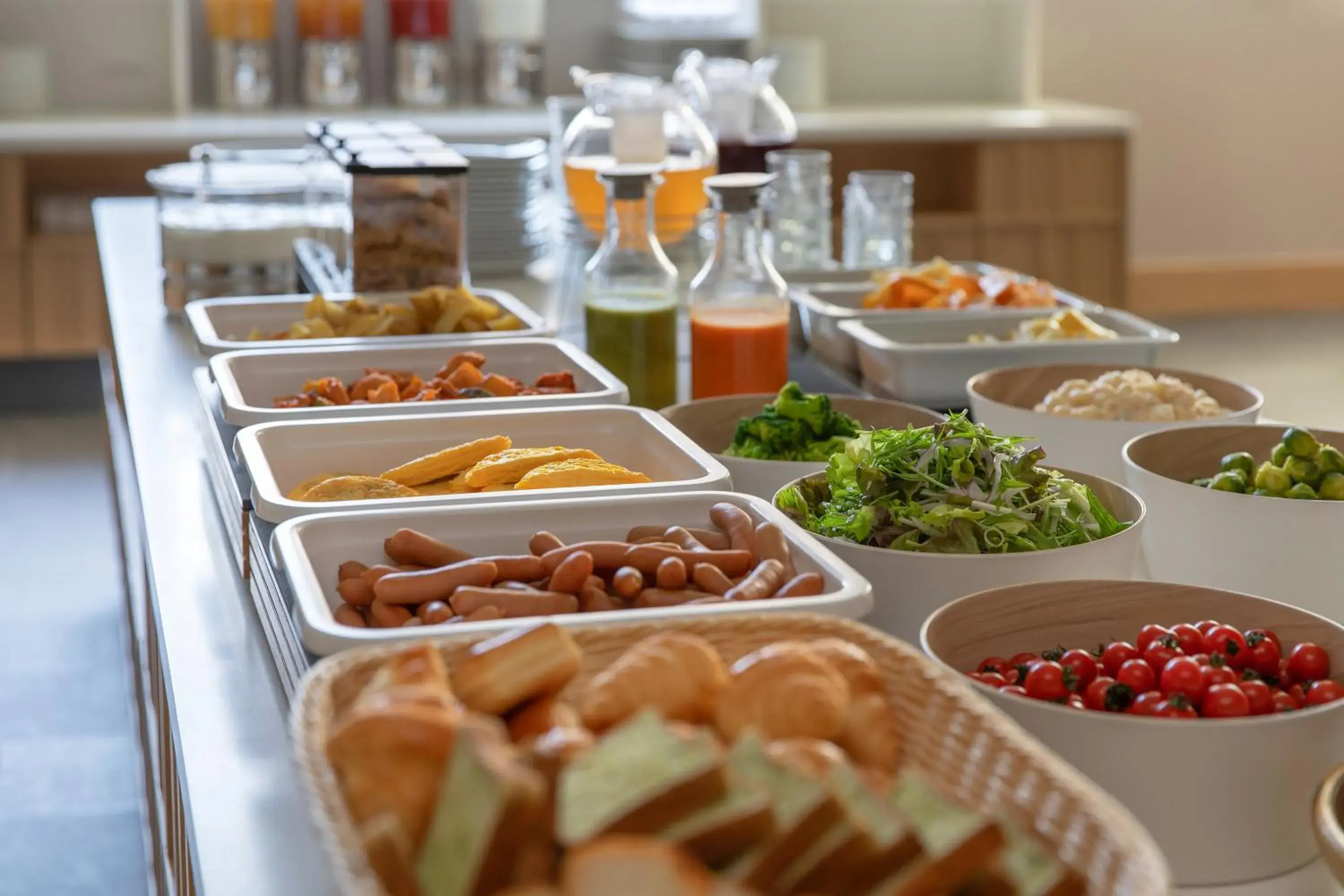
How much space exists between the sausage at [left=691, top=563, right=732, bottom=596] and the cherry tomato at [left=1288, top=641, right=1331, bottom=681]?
0.34 metres

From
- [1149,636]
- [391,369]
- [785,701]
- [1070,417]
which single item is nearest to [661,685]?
[785,701]

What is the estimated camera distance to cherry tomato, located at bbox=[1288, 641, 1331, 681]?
0.95m

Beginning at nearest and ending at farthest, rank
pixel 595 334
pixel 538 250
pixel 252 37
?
pixel 595 334 < pixel 538 250 < pixel 252 37

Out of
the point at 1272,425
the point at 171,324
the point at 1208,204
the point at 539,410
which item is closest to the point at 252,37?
the point at 171,324

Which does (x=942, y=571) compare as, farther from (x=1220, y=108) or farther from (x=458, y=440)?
(x=1220, y=108)

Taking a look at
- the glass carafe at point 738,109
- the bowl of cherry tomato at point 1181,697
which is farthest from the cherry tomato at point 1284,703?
the glass carafe at point 738,109

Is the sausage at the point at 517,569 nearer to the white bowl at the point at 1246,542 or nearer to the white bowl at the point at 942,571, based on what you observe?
the white bowl at the point at 942,571

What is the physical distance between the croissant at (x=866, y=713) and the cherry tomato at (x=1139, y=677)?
182mm

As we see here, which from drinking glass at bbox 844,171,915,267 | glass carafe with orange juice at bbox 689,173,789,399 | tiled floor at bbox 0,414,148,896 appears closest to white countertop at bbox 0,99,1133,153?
tiled floor at bbox 0,414,148,896

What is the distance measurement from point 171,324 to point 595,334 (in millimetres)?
776

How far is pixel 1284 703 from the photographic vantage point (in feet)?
2.98

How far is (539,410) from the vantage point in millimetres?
1473

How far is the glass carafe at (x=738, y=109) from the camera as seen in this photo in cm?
235

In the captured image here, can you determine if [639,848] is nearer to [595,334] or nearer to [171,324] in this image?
[595,334]
